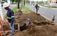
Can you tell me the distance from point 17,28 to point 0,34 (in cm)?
281

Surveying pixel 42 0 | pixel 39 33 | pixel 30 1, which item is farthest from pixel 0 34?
pixel 30 1

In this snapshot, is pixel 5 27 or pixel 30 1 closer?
pixel 5 27

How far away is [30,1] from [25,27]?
34.3m

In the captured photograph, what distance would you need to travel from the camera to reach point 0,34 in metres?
9.08

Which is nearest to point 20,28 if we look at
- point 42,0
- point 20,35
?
point 20,35

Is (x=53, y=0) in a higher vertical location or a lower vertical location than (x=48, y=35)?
lower

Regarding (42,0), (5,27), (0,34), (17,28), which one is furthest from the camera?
(42,0)

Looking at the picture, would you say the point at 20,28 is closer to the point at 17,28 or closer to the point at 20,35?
the point at 17,28

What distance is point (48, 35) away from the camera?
977 cm

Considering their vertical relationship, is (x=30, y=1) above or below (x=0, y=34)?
below

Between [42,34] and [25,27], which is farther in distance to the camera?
[25,27]

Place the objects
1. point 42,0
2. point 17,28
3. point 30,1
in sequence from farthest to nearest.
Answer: point 30,1
point 42,0
point 17,28

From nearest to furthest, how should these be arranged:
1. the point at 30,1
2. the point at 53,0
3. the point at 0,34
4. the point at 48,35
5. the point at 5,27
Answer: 1. the point at 0,34
2. the point at 48,35
3. the point at 5,27
4. the point at 30,1
5. the point at 53,0

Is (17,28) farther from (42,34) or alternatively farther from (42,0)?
(42,0)
